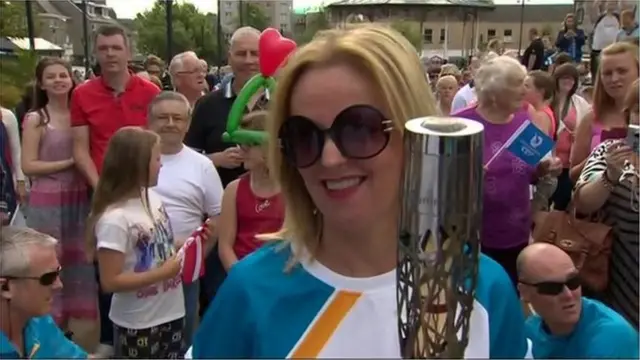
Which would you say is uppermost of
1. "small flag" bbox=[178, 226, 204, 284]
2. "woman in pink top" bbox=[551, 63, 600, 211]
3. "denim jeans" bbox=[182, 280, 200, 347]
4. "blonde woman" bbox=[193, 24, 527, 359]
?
"blonde woman" bbox=[193, 24, 527, 359]

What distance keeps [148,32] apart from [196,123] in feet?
145

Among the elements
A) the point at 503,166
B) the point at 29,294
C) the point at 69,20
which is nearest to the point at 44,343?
the point at 29,294

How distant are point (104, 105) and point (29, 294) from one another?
189cm

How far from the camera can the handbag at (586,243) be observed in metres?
2.85

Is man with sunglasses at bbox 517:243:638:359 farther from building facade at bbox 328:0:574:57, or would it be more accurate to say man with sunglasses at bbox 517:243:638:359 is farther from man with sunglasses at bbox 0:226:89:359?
building facade at bbox 328:0:574:57

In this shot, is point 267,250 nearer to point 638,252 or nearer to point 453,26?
point 638,252

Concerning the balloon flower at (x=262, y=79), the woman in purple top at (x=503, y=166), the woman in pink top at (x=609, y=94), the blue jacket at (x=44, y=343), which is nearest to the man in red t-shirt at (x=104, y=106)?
the balloon flower at (x=262, y=79)

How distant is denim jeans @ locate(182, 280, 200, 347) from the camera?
142 inches

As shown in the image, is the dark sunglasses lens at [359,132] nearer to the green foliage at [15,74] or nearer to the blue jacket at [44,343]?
the blue jacket at [44,343]

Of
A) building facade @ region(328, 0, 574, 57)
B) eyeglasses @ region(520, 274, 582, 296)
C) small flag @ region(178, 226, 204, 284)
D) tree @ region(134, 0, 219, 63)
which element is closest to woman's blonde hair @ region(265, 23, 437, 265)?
eyeglasses @ region(520, 274, 582, 296)

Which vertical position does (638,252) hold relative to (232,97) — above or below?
below

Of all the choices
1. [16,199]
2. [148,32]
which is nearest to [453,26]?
[148,32]

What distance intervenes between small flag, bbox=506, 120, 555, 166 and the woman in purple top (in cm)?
3

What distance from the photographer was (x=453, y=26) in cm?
5794
